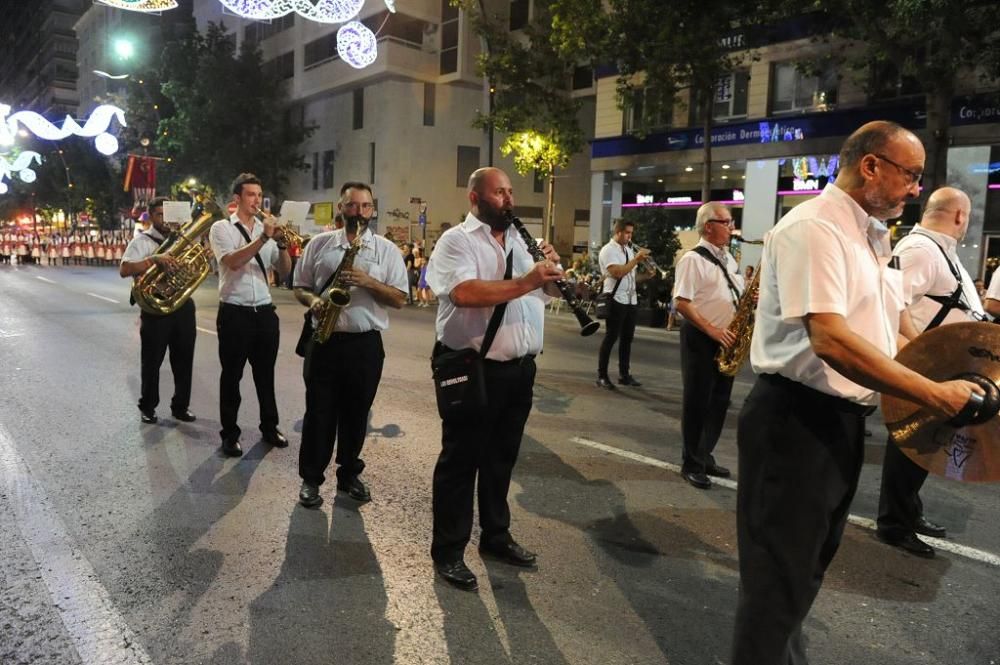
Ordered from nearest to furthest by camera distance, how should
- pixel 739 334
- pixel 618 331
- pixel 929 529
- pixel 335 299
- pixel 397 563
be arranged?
pixel 397 563 < pixel 929 529 < pixel 335 299 < pixel 739 334 < pixel 618 331

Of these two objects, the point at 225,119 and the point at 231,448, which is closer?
the point at 231,448

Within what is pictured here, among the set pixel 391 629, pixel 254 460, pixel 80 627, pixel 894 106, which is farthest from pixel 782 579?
pixel 894 106

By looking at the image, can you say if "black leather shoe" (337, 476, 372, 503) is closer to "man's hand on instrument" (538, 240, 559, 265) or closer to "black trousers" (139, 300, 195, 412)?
"man's hand on instrument" (538, 240, 559, 265)

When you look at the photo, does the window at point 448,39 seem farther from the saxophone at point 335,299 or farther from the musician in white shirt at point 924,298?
the musician in white shirt at point 924,298

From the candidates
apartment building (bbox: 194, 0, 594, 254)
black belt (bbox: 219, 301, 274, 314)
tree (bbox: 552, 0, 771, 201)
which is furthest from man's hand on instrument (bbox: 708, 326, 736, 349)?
apartment building (bbox: 194, 0, 594, 254)

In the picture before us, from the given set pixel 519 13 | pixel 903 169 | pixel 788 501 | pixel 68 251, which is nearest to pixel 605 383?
pixel 788 501

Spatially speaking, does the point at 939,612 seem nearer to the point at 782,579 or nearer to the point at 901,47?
the point at 782,579

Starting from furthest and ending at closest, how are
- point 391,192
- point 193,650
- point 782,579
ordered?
point 391,192, point 193,650, point 782,579

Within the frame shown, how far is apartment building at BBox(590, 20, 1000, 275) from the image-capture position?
1822 cm

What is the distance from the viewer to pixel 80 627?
122 inches

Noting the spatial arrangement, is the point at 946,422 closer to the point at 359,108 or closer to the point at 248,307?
the point at 248,307

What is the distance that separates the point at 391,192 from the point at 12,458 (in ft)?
102

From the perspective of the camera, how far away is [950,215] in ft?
14.0

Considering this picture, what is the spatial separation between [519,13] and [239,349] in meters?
32.4
